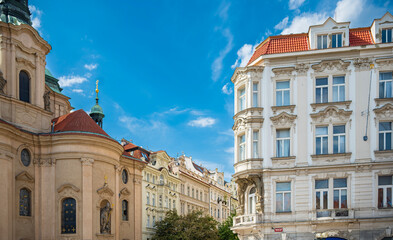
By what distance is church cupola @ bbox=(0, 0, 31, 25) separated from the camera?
39.8m

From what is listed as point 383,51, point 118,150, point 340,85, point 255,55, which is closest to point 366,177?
point 340,85

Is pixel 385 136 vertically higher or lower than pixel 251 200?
higher

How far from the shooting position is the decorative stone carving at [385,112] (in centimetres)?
2691

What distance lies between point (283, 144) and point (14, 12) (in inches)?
1064

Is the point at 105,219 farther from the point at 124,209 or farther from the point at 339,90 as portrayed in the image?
the point at 339,90

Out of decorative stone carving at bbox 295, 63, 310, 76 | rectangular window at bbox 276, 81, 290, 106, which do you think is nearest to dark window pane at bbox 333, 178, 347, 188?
rectangular window at bbox 276, 81, 290, 106

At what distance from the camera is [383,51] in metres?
27.7

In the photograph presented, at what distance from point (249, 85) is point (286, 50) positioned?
326 cm

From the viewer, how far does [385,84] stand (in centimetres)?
2756

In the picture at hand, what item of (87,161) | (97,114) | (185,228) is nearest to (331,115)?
(87,161)

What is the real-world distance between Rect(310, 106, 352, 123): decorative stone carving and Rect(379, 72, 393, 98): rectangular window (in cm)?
242

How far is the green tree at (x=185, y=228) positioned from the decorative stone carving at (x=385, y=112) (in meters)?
28.4

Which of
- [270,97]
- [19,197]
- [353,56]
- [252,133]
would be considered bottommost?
[19,197]

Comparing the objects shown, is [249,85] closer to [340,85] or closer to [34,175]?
[340,85]
